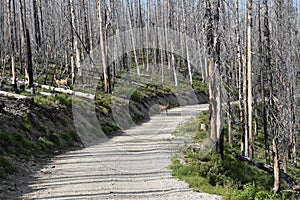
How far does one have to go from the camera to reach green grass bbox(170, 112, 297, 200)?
8.64 metres

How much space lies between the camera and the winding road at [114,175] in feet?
28.0

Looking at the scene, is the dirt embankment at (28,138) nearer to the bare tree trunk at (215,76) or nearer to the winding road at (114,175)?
the winding road at (114,175)

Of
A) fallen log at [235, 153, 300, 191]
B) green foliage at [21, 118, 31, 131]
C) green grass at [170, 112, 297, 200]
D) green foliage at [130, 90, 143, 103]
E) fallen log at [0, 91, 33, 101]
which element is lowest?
fallen log at [235, 153, 300, 191]

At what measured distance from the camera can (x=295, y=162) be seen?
2462cm

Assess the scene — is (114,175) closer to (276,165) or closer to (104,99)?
(276,165)

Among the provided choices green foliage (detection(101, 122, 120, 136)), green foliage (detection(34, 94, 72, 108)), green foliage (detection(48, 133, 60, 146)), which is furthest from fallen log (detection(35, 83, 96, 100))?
green foliage (detection(48, 133, 60, 146))

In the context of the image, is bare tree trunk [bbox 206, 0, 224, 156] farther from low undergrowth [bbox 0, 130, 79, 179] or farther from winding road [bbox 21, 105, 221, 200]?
low undergrowth [bbox 0, 130, 79, 179]

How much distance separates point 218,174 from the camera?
11.3m

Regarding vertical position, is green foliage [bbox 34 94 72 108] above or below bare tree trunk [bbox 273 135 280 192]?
above

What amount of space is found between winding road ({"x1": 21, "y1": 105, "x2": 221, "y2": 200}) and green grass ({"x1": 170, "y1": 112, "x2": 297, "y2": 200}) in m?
0.36

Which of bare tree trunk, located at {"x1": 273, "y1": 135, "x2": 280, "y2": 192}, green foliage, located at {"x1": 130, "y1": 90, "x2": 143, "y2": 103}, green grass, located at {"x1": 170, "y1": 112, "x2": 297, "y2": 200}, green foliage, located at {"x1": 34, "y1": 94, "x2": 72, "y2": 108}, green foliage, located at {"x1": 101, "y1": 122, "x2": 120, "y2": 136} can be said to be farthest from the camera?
green foliage, located at {"x1": 130, "y1": 90, "x2": 143, "y2": 103}

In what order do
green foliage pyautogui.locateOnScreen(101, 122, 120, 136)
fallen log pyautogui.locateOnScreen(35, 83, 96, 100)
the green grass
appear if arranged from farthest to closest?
fallen log pyautogui.locateOnScreen(35, 83, 96, 100) < green foliage pyautogui.locateOnScreen(101, 122, 120, 136) < the green grass

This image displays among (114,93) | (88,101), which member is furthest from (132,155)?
(114,93)

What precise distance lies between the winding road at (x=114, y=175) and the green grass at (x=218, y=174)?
355mm
